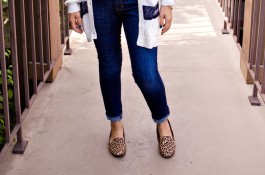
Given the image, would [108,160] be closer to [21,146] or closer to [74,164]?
[74,164]

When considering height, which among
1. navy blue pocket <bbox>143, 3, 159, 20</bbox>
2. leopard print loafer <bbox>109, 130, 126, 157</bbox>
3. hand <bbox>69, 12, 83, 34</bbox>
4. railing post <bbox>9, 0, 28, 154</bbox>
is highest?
navy blue pocket <bbox>143, 3, 159, 20</bbox>

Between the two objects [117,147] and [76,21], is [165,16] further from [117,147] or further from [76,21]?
[117,147]

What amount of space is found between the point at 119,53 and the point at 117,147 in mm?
615

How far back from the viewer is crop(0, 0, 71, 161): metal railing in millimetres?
3344

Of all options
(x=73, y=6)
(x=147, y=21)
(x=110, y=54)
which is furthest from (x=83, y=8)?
(x=147, y=21)

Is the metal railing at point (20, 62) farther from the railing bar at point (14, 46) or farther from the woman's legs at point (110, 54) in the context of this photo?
the woman's legs at point (110, 54)

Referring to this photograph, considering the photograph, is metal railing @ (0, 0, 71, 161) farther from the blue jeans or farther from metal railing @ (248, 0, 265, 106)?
metal railing @ (248, 0, 265, 106)

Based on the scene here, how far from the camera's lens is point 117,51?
3.48 m

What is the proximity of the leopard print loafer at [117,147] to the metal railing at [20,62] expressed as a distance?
56 cm

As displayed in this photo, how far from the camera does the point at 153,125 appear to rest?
4168 millimetres

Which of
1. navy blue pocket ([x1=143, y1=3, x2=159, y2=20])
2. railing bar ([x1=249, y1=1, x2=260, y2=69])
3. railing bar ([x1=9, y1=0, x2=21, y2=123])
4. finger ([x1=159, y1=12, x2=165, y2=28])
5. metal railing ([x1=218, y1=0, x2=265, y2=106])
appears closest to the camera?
navy blue pocket ([x1=143, y1=3, x2=159, y2=20])

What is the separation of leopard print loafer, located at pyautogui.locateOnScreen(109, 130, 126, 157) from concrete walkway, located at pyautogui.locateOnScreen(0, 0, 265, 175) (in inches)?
1.6

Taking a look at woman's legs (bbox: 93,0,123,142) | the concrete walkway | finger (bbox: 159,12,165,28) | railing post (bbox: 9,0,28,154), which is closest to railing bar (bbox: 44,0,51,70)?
the concrete walkway

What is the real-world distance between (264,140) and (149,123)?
31.6 inches
